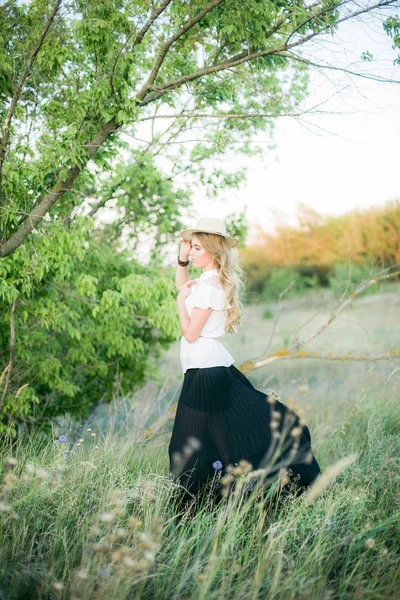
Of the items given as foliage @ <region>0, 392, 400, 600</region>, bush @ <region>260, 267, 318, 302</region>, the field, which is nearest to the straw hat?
the field

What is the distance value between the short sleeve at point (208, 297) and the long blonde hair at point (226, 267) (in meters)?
0.10

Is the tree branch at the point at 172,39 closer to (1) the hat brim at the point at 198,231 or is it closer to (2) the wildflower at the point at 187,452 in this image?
(1) the hat brim at the point at 198,231

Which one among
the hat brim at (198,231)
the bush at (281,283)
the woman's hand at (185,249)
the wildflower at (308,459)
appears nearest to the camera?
the wildflower at (308,459)

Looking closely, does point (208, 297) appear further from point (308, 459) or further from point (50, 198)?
point (50, 198)

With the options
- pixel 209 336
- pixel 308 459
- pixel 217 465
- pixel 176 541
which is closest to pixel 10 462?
pixel 176 541

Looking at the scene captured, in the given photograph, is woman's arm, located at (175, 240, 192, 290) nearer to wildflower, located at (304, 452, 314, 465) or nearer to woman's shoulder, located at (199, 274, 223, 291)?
woman's shoulder, located at (199, 274, 223, 291)

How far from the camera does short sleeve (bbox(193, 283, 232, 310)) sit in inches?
116

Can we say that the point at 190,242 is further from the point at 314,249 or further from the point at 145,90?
the point at 314,249

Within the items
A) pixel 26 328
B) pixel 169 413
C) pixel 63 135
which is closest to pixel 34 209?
pixel 63 135

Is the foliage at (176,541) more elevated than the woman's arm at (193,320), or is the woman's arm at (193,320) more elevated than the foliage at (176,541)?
the woman's arm at (193,320)

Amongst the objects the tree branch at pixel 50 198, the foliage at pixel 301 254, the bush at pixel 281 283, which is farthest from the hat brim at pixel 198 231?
the bush at pixel 281 283

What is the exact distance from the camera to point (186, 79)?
13.7ft

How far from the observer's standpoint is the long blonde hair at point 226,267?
3.11 m

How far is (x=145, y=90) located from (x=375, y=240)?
55.5ft
